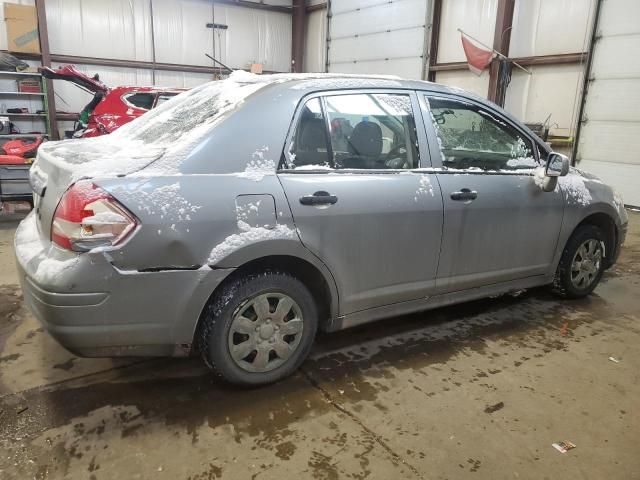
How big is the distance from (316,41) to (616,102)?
357 inches

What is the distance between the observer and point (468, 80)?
1067cm

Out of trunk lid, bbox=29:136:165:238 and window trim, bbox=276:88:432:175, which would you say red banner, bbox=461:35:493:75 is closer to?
window trim, bbox=276:88:432:175

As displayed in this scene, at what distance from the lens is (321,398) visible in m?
2.38

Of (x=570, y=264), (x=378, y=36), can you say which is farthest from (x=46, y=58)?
(x=570, y=264)

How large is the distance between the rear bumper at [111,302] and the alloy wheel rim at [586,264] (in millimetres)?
2833

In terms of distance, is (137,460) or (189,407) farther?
(189,407)

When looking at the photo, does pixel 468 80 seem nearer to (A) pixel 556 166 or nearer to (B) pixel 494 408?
(A) pixel 556 166

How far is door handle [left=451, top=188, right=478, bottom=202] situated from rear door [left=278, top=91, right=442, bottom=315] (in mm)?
137

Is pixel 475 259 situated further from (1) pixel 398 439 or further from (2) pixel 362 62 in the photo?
(2) pixel 362 62

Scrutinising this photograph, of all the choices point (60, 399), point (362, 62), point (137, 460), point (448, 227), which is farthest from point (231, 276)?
point (362, 62)

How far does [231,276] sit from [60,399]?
3.39 feet

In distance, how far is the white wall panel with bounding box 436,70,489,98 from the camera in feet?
33.7

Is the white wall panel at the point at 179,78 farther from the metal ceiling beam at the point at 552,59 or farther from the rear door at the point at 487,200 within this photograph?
the rear door at the point at 487,200

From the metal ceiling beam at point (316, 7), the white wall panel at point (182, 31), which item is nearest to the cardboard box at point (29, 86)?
the white wall panel at point (182, 31)
